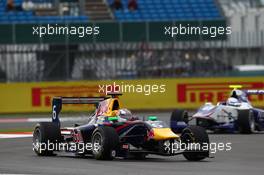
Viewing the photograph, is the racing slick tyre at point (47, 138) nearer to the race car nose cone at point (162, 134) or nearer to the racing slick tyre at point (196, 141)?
the race car nose cone at point (162, 134)

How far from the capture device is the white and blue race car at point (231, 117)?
21469mm

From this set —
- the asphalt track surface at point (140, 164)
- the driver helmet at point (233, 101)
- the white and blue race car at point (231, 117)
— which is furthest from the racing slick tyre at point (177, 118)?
the asphalt track surface at point (140, 164)

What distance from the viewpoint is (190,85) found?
33781 mm

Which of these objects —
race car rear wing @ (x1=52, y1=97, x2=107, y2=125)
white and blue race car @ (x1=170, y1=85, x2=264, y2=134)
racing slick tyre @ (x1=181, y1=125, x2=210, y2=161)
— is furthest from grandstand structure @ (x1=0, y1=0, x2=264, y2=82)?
racing slick tyre @ (x1=181, y1=125, x2=210, y2=161)

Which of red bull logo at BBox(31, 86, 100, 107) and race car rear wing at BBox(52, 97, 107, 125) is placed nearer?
race car rear wing at BBox(52, 97, 107, 125)

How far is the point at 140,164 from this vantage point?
13570 millimetres

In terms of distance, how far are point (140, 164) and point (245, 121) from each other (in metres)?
8.31

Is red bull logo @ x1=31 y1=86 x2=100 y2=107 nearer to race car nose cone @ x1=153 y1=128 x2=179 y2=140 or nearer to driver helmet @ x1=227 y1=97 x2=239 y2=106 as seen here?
driver helmet @ x1=227 y1=97 x2=239 y2=106

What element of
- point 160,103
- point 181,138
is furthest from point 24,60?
point 181,138

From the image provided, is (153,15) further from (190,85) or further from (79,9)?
(190,85)

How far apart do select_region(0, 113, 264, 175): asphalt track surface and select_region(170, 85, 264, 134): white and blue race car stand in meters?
4.19

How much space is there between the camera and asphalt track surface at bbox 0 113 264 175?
40.4ft

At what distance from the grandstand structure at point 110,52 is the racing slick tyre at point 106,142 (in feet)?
64.3

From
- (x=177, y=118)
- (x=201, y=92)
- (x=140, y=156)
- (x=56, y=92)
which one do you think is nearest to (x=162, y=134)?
(x=140, y=156)
